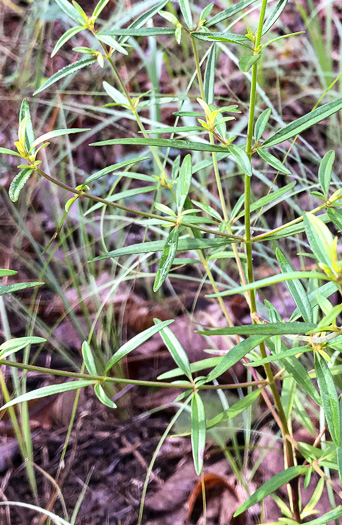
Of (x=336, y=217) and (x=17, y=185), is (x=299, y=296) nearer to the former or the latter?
(x=336, y=217)

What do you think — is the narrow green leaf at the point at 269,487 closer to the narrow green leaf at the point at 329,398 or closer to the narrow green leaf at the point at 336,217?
the narrow green leaf at the point at 329,398

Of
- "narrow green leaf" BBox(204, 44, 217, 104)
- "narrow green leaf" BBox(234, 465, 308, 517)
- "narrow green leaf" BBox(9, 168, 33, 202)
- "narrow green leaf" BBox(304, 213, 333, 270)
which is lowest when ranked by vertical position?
"narrow green leaf" BBox(234, 465, 308, 517)

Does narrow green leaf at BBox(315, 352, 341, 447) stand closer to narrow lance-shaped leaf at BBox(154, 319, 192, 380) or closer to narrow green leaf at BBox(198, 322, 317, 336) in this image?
narrow green leaf at BBox(198, 322, 317, 336)

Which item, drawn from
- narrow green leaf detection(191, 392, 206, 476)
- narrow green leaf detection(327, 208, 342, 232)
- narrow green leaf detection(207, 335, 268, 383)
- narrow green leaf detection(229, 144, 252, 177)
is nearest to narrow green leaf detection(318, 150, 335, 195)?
narrow green leaf detection(327, 208, 342, 232)

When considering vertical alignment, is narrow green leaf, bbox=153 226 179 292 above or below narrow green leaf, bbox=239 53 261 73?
below

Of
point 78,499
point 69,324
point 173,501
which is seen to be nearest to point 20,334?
point 69,324

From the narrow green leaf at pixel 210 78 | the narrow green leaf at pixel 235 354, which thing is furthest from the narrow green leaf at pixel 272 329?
the narrow green leaf at pixel 210 78

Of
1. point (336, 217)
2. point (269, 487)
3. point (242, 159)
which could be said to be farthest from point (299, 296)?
point (269, 487)
